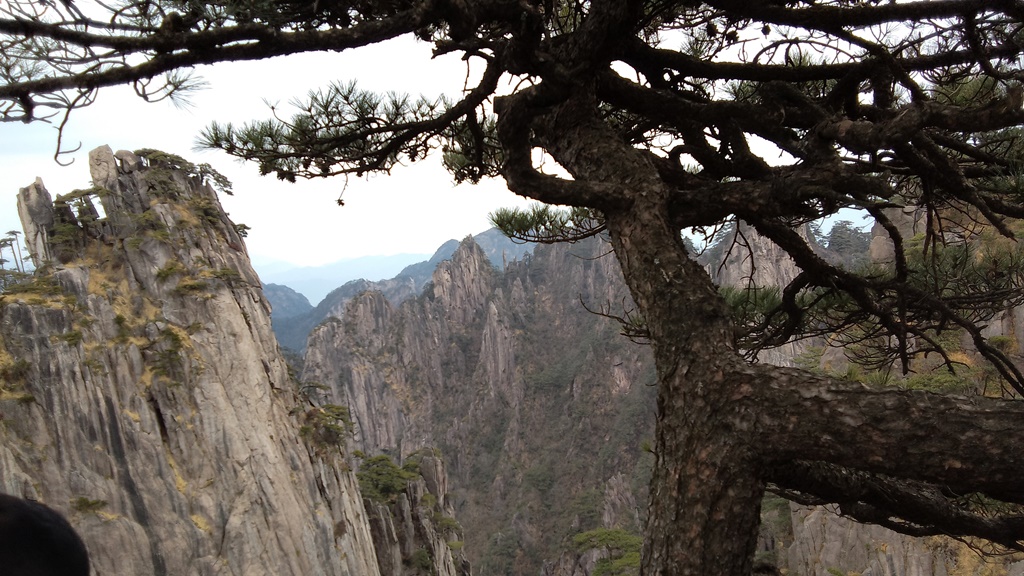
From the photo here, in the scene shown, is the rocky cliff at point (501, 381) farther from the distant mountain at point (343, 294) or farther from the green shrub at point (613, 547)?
the green shrub at point (613, 547)

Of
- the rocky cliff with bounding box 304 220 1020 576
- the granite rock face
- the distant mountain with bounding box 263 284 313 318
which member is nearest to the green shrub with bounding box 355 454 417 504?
the granite rock face

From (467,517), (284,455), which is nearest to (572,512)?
(467,517)

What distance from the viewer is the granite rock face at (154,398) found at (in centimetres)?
1273

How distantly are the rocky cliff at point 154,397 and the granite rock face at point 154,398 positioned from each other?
34mm

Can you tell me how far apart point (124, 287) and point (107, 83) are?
1553cm

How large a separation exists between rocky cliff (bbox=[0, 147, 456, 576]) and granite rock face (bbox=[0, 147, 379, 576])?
0.11 feet

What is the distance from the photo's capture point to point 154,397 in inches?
547

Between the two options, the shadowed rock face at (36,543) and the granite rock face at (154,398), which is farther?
the granite rock face at (154,398)

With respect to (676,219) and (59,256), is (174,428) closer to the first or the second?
(59,256)

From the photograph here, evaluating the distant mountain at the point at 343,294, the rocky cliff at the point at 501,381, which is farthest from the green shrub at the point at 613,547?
the distant mountain at the point at 343,294

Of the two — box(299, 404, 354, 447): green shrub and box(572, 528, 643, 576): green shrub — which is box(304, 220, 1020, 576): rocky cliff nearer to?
box(572, 528, 643, 576): green shrub

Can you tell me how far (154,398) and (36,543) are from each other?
1509 centimetres

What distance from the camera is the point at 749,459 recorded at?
154cm

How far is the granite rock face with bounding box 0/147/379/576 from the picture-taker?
12727 mm
